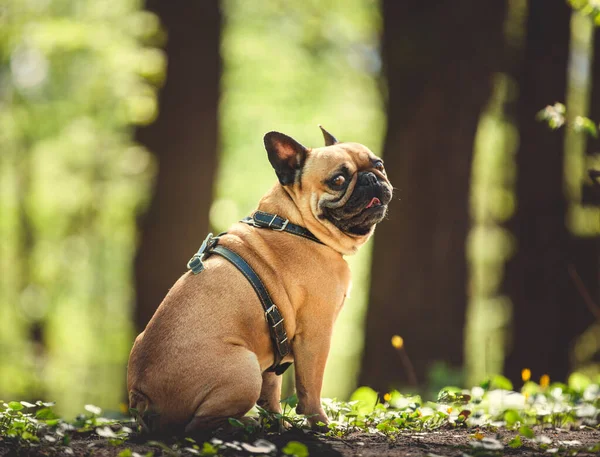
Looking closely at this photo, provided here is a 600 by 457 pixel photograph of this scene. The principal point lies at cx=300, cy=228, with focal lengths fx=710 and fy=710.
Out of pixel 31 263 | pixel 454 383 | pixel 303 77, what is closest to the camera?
pixel 454 383

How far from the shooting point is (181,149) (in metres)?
11.4

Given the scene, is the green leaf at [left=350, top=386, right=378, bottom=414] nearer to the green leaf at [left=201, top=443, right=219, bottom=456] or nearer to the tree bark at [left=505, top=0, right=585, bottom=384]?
the green leaf at [left=201, top=443, right=219, bottom=456]

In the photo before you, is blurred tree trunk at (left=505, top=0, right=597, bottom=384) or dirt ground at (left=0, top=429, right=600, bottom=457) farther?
blurred tree trunk at (left=505, top=0, right=597, bottom=384)

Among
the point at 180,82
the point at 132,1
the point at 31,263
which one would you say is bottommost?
the point at 31,263

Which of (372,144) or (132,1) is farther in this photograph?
(372,144)

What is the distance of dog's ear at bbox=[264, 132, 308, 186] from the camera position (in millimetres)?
5273

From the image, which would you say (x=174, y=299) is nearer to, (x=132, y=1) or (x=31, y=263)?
(x=132, y=1)

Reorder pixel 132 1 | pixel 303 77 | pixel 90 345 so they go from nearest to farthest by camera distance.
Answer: pixel 132 1, pixel 303 77, pixel 90 345

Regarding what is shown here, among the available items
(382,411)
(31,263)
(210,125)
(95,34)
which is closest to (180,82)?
(210,125)

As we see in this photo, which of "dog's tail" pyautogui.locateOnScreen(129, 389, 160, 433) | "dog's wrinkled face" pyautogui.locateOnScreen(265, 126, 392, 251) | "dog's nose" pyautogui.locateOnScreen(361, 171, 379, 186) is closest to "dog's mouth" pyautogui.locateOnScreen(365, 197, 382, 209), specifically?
"dog's wrinkled face" pyautogui.locateOnScreen(265, 126, 392, 251)

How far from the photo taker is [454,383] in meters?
7.34

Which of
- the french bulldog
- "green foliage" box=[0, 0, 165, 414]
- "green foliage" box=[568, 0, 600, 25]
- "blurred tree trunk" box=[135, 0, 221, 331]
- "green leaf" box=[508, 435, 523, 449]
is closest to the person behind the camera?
"green leaf" box=[508, 435, 523, 449]

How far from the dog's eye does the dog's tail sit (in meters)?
1.97

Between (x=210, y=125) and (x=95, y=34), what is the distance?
108 inches
